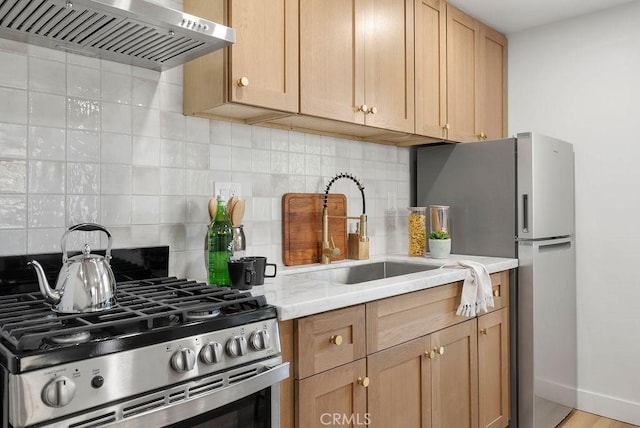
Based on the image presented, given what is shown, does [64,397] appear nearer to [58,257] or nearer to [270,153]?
[58,257]

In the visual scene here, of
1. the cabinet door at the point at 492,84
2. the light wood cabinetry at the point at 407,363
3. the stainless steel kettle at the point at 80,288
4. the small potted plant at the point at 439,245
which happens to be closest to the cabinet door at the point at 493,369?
the light wood cabinetry at the point at 407,363

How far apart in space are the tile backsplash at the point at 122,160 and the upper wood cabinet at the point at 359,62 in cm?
34

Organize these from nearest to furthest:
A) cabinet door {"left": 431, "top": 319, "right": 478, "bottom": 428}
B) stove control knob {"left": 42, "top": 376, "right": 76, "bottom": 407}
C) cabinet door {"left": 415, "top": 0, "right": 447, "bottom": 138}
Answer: stove control knob {"left": 42, "top": 376, "right": 76, "bottom": 407} → cabinet door {"left": 431, "top": 319, "right": 478, "bottom": 428} → cabinet door {"left": 415, "top": 0, "right": 447, "bottom": 138}

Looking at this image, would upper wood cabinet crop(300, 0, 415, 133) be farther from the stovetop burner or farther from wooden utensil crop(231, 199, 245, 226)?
the stovetop burner

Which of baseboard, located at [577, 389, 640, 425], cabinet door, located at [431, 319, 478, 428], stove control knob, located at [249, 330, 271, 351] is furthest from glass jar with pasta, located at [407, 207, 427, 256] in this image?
stove control knob, located at [249, 330, 271, 351]

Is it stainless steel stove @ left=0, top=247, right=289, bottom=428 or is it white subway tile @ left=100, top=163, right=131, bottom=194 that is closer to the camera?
stainless steel stove @ left=0, top=247, right=289, bottom=428

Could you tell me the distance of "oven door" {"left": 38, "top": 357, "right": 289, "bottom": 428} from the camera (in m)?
0.99

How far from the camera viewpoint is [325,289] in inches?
62.9

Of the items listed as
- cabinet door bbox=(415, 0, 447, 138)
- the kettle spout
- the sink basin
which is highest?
cabinet door bbox=(415, 0, 447, 138)

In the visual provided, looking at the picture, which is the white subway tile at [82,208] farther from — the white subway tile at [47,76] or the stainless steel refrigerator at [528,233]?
the stainless steel refrigerator at [528,233]

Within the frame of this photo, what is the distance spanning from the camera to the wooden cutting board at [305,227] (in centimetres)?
219

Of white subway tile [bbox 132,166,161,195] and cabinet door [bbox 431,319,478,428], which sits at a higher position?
white subway tile [bbox 132,166,161,195]

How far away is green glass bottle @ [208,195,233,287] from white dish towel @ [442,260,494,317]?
104 cm

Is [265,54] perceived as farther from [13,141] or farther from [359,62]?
[13,141]
